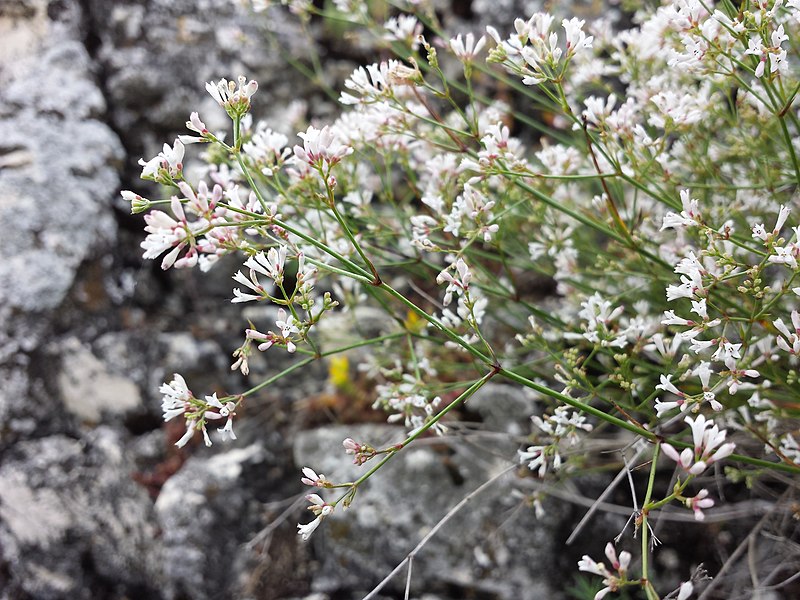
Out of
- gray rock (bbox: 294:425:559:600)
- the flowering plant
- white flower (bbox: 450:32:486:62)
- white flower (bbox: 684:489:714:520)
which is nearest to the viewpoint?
white flower (bbox: 684:489:714:520)

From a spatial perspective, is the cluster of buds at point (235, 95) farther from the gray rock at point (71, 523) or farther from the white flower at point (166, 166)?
the gray rock at point (71, 523)

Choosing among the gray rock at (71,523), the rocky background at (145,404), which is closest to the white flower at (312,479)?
the rocky background at (145,404)

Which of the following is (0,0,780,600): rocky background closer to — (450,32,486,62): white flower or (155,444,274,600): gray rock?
(155,444,274,600): gray rock

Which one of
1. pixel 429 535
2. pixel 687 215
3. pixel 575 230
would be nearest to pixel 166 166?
pixel 429 535

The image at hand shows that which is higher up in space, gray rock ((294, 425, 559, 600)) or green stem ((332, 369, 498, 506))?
green stem ((332, 369, 498, 506))

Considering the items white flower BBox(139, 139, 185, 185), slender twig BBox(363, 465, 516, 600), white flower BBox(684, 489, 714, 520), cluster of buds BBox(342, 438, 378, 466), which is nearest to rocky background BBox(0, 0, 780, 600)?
slender twig BBox(363, 465, 516, 600)

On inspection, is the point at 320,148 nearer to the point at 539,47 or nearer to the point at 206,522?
the point at 539,47
